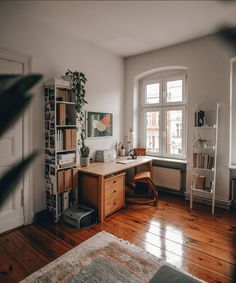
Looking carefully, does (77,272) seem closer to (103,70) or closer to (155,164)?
(155,164)

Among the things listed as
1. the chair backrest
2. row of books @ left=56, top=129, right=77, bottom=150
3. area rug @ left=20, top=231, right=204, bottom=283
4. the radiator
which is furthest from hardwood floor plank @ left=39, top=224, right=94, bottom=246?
the chair backrest

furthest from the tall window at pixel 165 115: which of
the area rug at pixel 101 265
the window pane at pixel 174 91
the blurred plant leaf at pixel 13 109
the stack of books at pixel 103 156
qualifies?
the blurred plant leaf at pixel 13 109

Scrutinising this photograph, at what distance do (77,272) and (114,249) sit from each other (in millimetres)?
487

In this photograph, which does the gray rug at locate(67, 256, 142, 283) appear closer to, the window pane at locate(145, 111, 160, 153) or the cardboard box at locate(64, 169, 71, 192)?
the cardboard box at locate(64, 169, 71, 192)

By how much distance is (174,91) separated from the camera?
4176 millimetres

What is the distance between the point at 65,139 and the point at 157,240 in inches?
72.1

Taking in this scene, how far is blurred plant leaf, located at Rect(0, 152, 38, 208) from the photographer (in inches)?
12.1

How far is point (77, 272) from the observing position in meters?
1.94

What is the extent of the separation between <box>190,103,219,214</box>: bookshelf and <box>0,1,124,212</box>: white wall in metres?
1.69

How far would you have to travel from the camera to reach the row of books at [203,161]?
339cm

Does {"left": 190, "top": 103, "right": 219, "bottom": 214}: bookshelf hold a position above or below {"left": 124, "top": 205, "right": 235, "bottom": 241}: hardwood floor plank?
above

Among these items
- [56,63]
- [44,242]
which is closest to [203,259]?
[44,242]

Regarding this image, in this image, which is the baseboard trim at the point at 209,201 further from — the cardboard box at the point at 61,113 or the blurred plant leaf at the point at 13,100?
the blurred plant leaf at the point at 13,100

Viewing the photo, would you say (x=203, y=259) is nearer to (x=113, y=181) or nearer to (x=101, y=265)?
(x=101, y=265)
